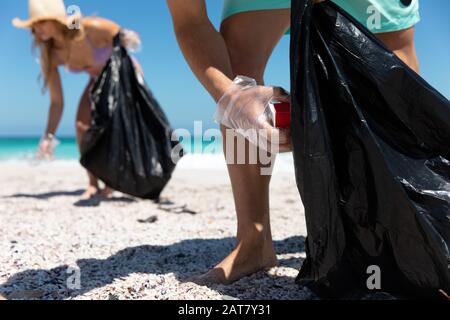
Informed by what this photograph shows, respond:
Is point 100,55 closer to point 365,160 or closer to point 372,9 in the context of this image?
point 372,9

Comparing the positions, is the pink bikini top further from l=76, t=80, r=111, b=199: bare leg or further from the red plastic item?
the red plastic item

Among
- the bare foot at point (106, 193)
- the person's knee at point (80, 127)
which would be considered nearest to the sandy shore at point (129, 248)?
the bare foot at point (106, 193)

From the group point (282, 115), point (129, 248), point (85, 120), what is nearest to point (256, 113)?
point (282, 115)

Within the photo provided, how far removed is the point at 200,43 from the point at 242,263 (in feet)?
2.07

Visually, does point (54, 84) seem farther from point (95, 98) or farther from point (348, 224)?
point (348, 224)

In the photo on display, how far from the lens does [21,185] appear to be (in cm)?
432

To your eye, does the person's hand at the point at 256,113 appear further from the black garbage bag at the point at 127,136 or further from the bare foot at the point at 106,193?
the bare foot at the point at 106,193

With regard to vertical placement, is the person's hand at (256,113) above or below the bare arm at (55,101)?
below

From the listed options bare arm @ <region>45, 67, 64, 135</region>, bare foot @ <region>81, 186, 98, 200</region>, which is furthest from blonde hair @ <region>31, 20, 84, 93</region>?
bare foot @ <region>81, 186, 98, 200</region>

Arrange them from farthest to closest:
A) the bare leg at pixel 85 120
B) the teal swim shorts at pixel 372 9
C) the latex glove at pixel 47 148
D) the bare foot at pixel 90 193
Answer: the bare leg at pixel 85 120 → the bare foot at pixel 90 193 → the latex glove at pixel 47 148 → the teal swim shorts at pixel 372 9

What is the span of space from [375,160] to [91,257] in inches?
41.2

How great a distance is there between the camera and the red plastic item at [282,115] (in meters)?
1.06

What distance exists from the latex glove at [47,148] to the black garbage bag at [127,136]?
7.5 inches
